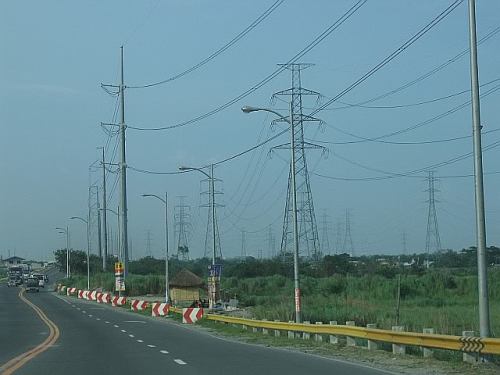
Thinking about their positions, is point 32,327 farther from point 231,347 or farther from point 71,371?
point 71,371

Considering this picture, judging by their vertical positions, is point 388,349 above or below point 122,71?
below

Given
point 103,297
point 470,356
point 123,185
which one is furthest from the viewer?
point 103,297

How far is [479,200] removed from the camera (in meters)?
20.2

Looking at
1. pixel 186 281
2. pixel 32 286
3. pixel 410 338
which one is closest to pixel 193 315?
pixel 410 338

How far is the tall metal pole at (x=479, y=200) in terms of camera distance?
1973 centimetres

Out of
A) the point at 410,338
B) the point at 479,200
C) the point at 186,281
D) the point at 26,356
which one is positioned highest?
the point at 479,200

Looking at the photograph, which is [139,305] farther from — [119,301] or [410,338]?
[410,338]

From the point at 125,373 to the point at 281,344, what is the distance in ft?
39.1

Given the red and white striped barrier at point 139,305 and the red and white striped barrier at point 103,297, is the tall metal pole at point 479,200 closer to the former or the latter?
the red and white striped barrier at point 139,305

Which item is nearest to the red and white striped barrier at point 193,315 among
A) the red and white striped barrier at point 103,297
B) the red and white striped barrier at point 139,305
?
the red and white striped barrier at point 139,305

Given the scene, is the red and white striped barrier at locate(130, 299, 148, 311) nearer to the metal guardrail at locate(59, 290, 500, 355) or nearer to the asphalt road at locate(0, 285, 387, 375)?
the asphalt road at locate(0, 285, 387, 375)

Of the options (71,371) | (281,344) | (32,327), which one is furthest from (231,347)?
(32,327)

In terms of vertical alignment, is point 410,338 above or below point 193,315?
above

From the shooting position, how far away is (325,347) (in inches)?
1104
